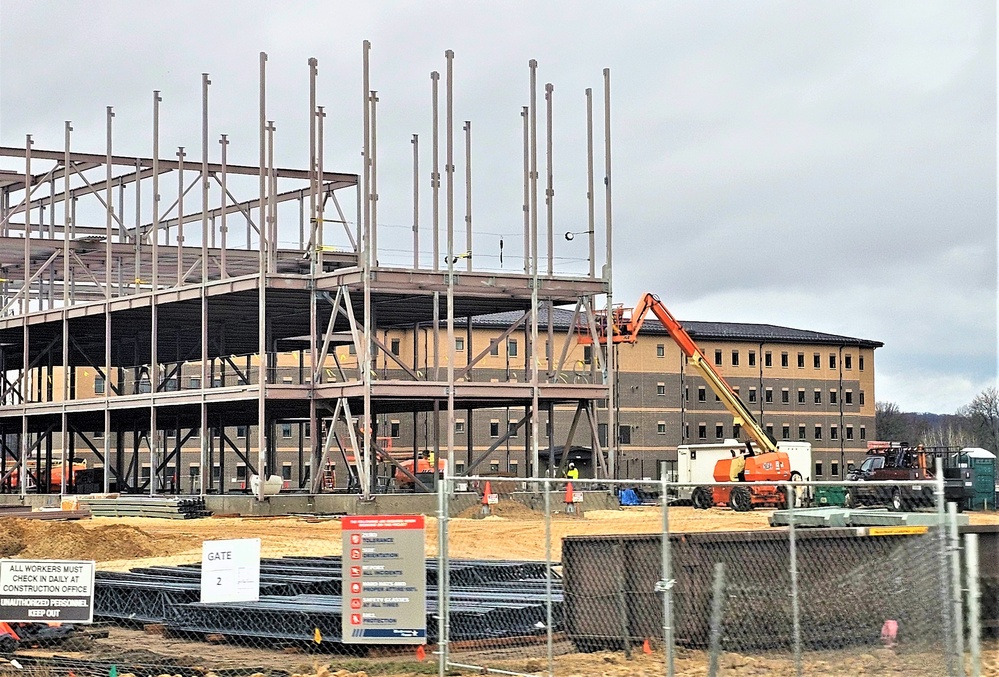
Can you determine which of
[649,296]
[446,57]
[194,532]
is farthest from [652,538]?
[649,296]

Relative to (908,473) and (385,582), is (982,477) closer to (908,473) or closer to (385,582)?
(908,473)

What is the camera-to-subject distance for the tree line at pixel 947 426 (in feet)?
488

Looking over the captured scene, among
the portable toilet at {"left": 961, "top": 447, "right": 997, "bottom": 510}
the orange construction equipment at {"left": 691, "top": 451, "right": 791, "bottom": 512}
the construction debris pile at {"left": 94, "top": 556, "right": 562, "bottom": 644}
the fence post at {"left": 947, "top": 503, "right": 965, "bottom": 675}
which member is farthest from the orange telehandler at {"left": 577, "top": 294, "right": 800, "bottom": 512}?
the fence post at {"left": 947, "top": 503, "right": 965, "bottom": 675}

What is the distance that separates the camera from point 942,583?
12.4 m

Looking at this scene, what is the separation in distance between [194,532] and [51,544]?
9.17 meters

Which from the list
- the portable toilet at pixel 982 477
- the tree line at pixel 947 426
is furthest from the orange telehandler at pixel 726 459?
the tree line at pixel 947 426

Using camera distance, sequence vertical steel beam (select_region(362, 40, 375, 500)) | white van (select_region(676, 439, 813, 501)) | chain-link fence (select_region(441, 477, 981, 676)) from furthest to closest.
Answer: white van (select_region(676, 439, 813, 501)), vertical steel beam (select_region(362, 40, 375, 500)), chain-link fence (select_region(441, 477, 981, 676))

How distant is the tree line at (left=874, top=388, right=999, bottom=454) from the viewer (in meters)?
149

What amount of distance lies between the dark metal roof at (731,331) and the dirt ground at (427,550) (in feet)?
178

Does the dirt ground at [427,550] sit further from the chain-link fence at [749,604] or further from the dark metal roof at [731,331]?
the dark metal roof at [731,331]

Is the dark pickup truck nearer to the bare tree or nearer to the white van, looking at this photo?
the white van

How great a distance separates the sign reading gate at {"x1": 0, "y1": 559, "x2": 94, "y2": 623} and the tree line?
127m

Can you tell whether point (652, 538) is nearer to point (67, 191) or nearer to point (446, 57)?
point (446, 57)

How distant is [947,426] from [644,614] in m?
182
